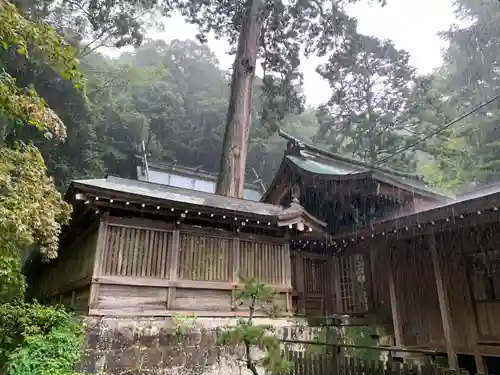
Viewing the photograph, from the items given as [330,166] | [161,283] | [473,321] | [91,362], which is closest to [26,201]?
[91,362]

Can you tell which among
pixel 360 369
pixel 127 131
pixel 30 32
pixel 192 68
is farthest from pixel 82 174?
pixel 192 68

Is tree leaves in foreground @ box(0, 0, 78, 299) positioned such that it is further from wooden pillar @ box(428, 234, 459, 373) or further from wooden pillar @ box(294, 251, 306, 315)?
Result: wooden pillar @ box(428, 234, 459, 373)

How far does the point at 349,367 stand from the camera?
Result: 19.7 feet

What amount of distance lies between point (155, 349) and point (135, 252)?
2059 mm

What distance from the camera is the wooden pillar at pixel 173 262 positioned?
820 cm

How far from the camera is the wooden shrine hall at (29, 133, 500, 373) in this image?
25.9 ft

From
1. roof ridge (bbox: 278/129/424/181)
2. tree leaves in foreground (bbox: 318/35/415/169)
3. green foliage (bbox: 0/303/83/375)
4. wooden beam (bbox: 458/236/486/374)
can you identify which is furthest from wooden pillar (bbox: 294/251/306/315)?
tree leaves in foreground (bbox: 318/35/415/169)

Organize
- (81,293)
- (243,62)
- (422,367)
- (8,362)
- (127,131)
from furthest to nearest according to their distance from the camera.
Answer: (127,131) → (243,62) → (81,293) → (8,362) → (422,367)

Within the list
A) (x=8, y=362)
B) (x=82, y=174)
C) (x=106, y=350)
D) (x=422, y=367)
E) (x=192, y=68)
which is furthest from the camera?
(x=192, y=68)

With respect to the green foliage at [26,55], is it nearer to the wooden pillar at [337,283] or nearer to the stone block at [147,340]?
the stone block at [147,340]

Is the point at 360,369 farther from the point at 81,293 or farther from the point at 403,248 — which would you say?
the point at 81,293

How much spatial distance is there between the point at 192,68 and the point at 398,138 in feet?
85.4

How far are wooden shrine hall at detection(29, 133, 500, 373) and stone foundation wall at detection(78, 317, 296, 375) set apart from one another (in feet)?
1.24

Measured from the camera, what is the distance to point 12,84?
18.1 feet
